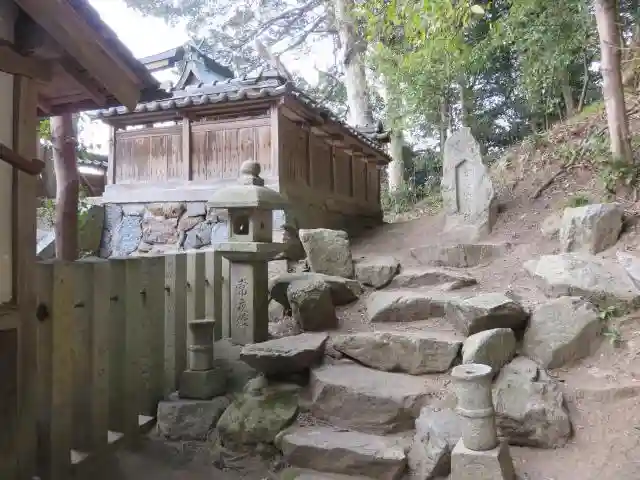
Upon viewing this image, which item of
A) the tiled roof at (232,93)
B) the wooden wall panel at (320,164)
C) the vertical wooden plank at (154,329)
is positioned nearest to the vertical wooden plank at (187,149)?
the tiled roof at (232,93)

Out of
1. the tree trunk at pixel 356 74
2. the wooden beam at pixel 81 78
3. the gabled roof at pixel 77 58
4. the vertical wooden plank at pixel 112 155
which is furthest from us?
the tree trunk at pixel 356 74

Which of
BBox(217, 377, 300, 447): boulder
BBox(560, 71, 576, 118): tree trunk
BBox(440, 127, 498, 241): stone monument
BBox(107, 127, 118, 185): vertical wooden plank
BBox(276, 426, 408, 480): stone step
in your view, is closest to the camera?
BBox(276, 426, 408, 480): stone step

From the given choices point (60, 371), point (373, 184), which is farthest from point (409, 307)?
point (373, 184)

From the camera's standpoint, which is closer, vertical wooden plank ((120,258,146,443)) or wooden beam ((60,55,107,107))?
wooden beam ((60,55,107,107))

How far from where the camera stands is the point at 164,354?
4.41 m

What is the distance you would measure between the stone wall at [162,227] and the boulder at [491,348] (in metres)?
4.48

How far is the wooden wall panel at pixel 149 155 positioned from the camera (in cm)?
898

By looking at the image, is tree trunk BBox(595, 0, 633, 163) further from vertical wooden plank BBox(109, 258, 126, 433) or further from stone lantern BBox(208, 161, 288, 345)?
vertical wooden plank BBox(109, 258, 126, 433)

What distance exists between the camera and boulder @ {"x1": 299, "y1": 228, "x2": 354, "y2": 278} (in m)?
6.38

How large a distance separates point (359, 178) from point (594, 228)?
7084mm

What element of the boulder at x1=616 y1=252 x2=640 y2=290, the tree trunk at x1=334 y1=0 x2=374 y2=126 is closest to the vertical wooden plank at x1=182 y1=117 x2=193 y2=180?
the boulder at x1=616 y1=252 x2=640 y2=290

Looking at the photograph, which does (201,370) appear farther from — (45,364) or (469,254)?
(469,254)

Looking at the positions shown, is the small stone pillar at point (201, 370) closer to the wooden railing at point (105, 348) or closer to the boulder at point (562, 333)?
the wooden railing at point (105, 348)

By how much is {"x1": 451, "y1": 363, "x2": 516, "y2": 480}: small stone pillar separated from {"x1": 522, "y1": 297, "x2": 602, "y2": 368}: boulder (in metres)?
1.35
